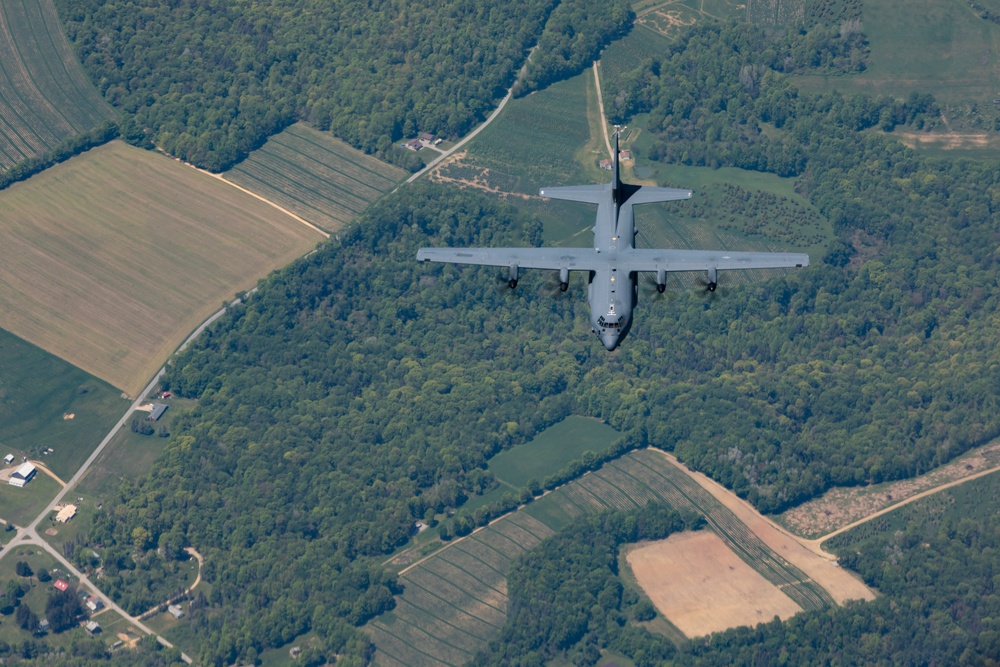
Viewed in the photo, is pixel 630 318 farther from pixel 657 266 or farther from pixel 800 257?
pixel 800 257

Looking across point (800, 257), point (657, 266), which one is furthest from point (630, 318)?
point (800, 257)
